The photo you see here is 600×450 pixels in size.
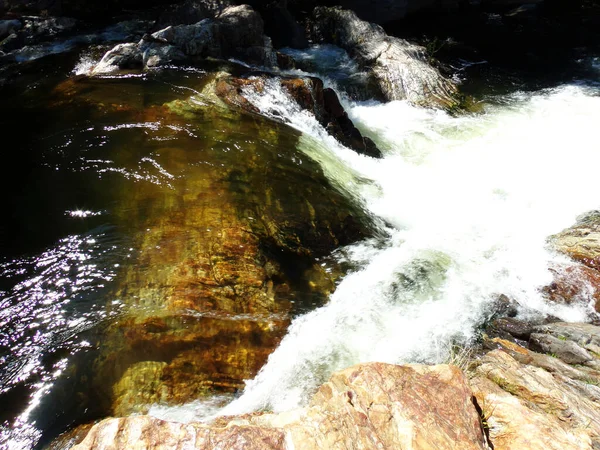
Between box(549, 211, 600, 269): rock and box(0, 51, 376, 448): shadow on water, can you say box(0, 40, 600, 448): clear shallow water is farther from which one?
box(549, 211, 600, 269): rock

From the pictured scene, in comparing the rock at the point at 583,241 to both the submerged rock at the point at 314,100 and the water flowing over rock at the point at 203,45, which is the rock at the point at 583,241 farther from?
the water flowing over rock at the point at 203,45

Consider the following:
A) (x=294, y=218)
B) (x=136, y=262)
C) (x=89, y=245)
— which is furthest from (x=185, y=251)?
(x=294, y=218)

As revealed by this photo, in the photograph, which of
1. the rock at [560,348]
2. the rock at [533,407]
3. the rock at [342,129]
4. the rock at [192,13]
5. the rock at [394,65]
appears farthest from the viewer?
the rock at [192,13]

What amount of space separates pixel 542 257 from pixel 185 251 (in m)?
4.45

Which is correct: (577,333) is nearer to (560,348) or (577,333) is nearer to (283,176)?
(560,348)

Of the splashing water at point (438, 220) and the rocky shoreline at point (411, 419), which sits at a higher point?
the rocky shoreline at point (411, 419)

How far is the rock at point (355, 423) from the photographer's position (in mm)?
2016

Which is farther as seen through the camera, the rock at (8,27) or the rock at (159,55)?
the rock at (8,27)

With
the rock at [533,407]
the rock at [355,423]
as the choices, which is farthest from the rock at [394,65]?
the rock at [355,423]

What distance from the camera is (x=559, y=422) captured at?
97.7 inches

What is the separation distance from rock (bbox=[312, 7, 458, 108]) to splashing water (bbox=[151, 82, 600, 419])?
455mm

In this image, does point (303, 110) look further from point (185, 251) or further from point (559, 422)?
point (559, 422)

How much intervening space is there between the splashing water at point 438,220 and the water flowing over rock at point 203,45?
2.33 metres

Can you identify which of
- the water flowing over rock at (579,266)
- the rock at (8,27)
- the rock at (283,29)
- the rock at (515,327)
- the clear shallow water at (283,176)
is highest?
the rock at (8,27)
